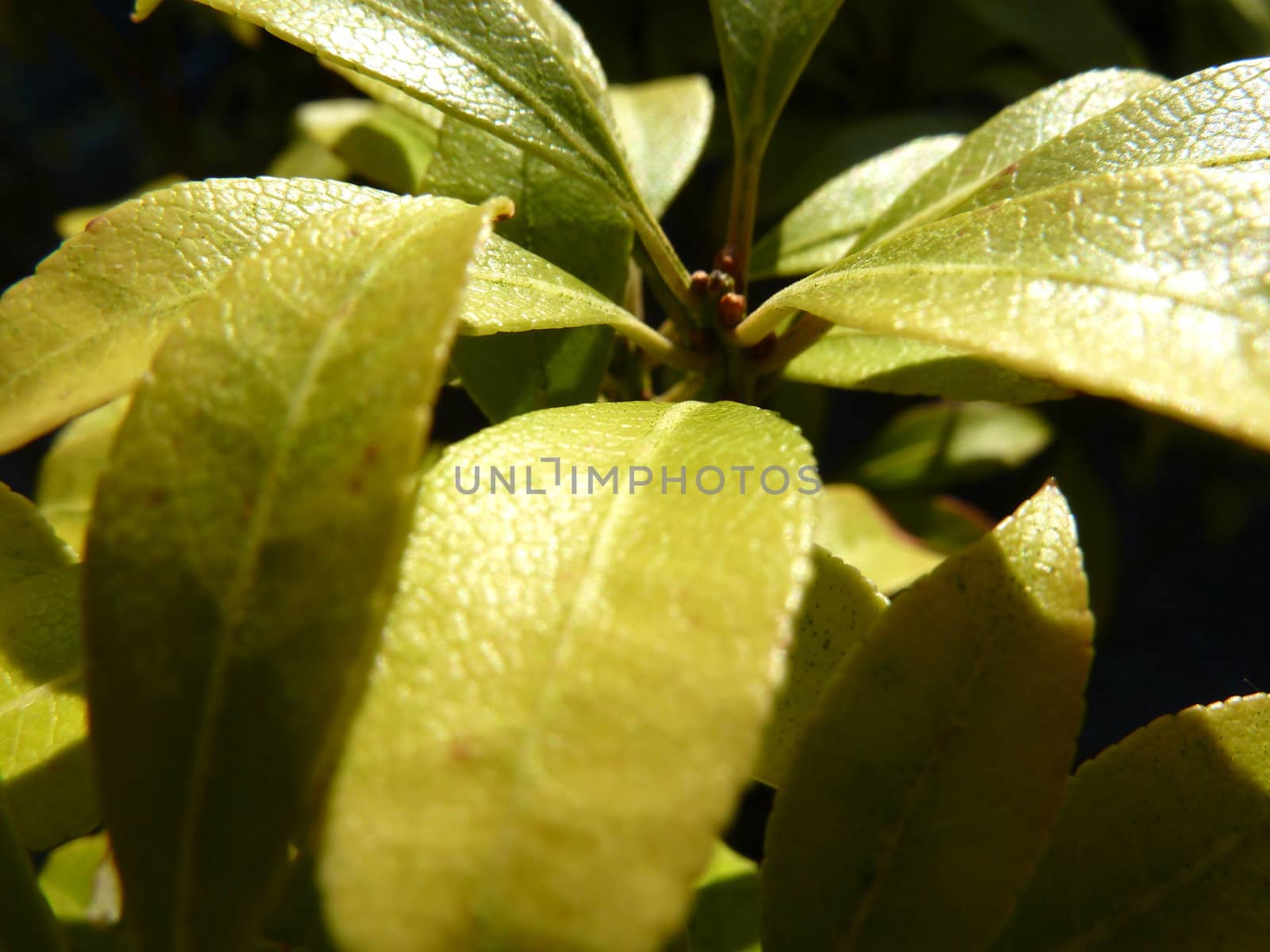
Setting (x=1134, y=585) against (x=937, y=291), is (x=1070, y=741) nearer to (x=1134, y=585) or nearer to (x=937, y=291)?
(x=937, y=291)

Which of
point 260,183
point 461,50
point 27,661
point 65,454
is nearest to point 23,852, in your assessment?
point 27,661

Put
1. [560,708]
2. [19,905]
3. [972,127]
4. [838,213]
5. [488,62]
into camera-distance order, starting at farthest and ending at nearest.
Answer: [972,127] < [838,213] < [488,62] < [19,905] < [560,708]

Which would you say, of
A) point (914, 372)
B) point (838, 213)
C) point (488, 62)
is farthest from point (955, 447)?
point (488, 62)

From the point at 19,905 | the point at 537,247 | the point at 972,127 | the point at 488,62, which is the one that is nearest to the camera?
the point at 19,905

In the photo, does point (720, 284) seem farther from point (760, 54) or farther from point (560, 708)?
point (560, 708)

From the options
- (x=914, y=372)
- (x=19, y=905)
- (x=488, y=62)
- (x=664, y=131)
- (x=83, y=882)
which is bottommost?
(x=83, y=882)

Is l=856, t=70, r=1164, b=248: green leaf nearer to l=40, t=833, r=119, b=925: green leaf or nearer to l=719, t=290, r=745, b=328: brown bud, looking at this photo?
l=719, t=290, r=745, b=328: brown bud

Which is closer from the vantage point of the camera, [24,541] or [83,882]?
[24,541]

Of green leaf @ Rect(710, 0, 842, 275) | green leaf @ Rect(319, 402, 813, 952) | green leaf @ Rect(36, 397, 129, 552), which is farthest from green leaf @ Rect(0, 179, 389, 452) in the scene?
green leaf @ Rect(36, 397, 129, 552)
